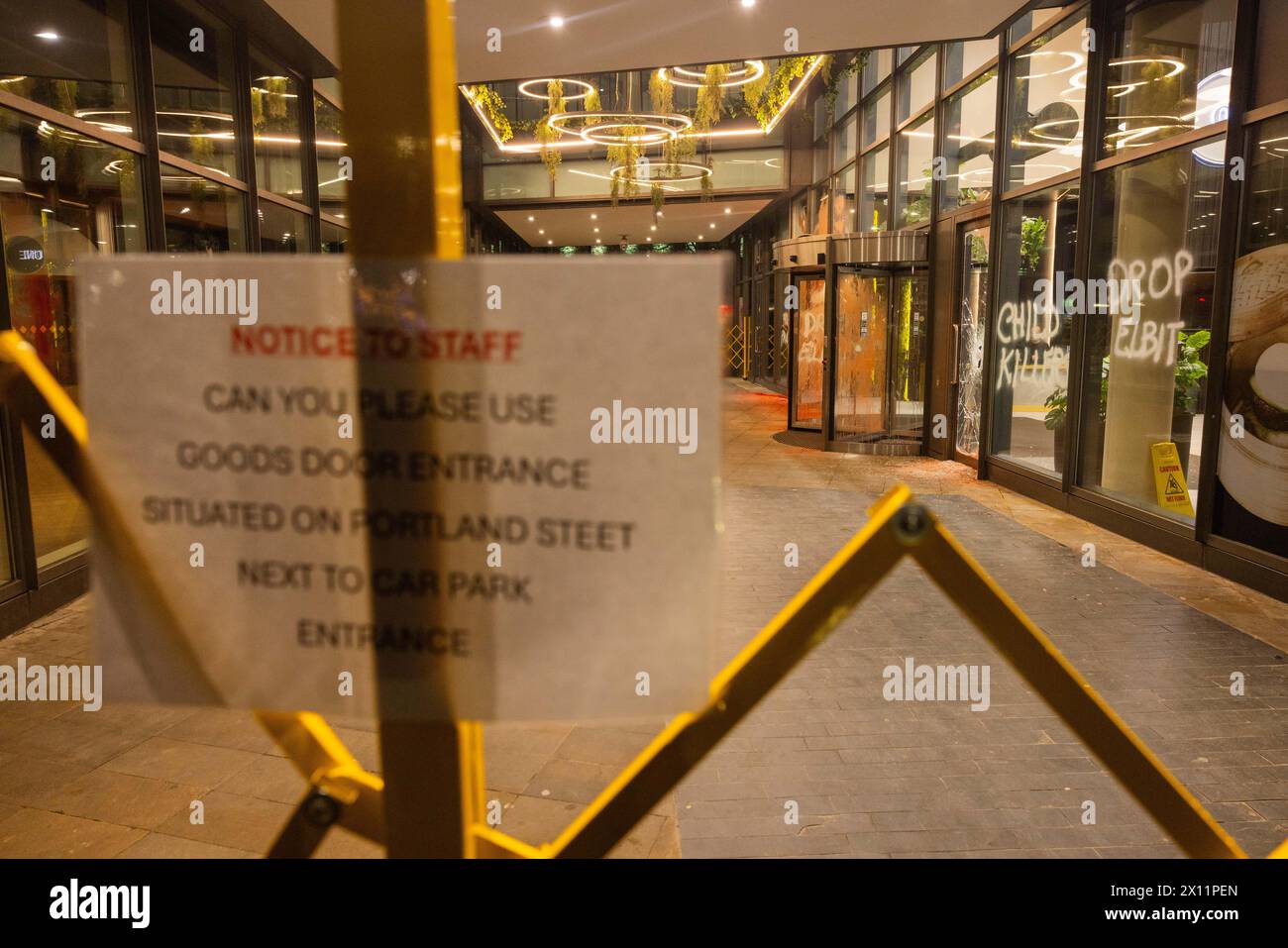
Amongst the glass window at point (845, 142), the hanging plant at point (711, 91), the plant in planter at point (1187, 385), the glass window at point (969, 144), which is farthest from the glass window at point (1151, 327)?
the glass window at point (845, 142)

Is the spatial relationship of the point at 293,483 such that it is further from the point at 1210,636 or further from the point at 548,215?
the point at 548,215

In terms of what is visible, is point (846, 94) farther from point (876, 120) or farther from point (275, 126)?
point (275, 126)

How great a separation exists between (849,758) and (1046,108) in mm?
7341

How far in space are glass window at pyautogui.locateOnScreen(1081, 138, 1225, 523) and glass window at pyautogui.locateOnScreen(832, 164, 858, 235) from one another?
810cm

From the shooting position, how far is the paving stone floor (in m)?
2.97

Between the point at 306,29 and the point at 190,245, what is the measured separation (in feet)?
7.00

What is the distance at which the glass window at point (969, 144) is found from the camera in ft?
31.6

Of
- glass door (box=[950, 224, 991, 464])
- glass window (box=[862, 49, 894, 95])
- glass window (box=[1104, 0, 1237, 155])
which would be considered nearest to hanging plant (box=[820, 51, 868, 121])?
glass window (box=[862, 49, 894, 95])

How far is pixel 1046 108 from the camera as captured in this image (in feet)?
27.5

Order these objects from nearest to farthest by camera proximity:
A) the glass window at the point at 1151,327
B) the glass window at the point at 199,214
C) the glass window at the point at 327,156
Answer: the glass window at the point at 1151,327
the glass window at the point at 199,214
the glass window at the point at 327,156

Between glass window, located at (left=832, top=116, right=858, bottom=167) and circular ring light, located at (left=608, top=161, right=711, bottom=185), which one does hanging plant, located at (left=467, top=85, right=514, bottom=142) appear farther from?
glass window, located at (left=832, top=116, right=858, bottom=167)

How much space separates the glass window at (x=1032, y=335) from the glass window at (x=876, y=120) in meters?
4.96
